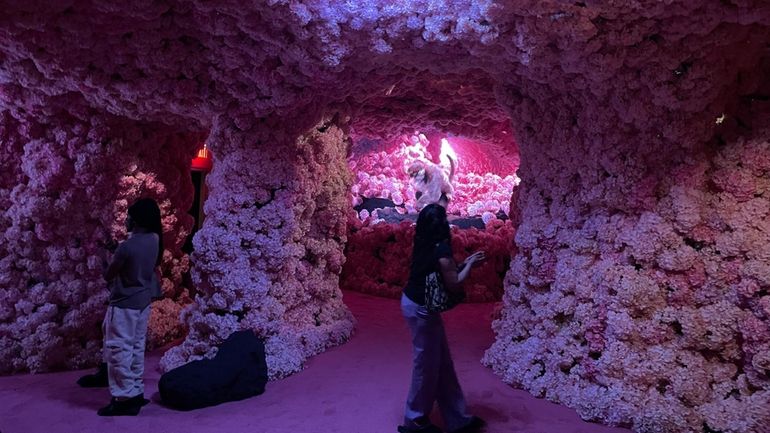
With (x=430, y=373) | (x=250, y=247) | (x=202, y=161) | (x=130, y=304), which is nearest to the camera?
(x=430, y=373)

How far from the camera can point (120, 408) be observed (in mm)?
4168

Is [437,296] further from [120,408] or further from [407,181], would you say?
[407,181]

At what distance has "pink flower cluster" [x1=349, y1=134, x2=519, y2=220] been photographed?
1073 centimetres

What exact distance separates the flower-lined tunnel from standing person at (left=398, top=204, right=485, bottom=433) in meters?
1.06

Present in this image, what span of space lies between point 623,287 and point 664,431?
992 mm

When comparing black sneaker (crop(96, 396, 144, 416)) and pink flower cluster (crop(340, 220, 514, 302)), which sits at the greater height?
pink flower cluster (crop(340, 220, 514, 302))

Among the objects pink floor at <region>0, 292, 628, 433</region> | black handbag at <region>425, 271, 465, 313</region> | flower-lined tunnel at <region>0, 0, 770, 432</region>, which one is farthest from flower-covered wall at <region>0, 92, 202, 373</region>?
black handbag at <region>425, 271, 465, 313</region>

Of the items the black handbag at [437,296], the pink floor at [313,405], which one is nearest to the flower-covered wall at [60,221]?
the pink floor at [313,405]

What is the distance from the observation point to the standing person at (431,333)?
3.52 meters

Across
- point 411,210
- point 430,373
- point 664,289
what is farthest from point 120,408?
point 411,210

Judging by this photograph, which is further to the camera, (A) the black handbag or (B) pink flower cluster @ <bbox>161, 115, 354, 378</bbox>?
(B) pink flower cluster @ <bbox>161, 115, 354, 378</bbox>

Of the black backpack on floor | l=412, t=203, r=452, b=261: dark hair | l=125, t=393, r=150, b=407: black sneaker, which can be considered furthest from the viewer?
the black backpack on floor

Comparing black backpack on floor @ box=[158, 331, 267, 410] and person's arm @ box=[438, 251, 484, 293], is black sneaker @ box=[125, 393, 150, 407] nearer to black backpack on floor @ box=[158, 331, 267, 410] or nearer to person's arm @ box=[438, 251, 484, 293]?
black backpack on floor @ box=[158, 331, 267, 410]

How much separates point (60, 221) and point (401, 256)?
5.33 m
